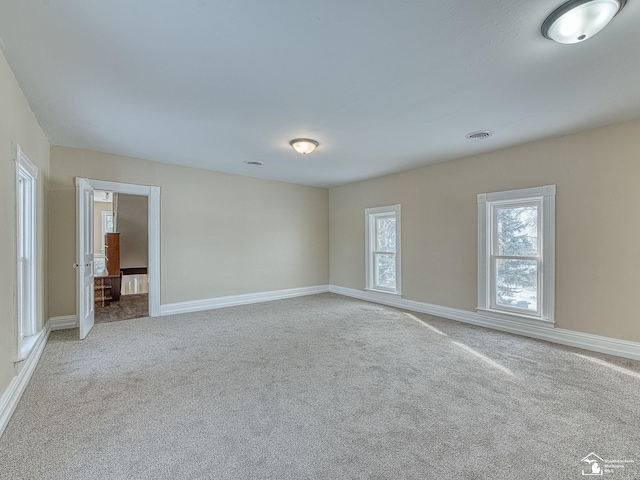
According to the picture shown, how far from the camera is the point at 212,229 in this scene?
5.57m

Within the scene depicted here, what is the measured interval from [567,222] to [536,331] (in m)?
1.38

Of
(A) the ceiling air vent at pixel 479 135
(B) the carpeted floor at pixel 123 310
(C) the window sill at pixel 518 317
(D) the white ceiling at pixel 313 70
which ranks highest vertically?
(D) the white ceiling at pixel 313 70

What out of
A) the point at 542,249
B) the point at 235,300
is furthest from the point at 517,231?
the point at 235,300

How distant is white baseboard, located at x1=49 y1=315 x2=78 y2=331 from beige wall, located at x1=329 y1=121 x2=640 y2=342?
5.10 metres

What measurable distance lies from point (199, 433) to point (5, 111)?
262cm

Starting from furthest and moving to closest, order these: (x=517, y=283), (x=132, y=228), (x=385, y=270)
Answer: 1. (x=132, y=228)
2. (x=385, y=270)
3. (x=517, y=283)

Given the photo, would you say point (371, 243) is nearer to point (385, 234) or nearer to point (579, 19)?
point (385, 234)

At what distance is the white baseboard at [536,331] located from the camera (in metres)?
3.27

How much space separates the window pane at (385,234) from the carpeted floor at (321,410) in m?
2.41

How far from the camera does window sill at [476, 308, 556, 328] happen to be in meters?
3.78

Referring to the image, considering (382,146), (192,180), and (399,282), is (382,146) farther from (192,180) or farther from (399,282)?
(192,180)

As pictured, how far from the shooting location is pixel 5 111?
222 centimetres

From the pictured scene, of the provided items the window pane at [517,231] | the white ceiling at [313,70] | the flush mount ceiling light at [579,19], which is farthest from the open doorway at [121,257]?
the flush mount ceiling light at [579,19]

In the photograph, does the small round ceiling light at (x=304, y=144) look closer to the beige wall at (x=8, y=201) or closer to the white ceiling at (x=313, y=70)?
the white ceiling at (x=313, y=70)
